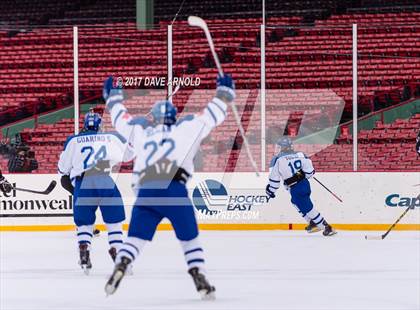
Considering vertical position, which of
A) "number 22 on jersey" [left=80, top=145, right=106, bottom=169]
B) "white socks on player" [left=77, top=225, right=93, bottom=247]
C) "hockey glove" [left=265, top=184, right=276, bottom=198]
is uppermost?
"number 22 on jersey" [left=80, top=145, right=106, bottom=169]

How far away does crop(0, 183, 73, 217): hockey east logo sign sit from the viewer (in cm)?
1409

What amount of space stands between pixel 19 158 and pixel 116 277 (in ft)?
33.6

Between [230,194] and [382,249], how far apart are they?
3.40m

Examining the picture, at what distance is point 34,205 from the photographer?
46.3ft

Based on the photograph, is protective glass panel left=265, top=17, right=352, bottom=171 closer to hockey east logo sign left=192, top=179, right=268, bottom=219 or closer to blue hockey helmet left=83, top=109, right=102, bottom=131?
hockey east logo sign left=192, top=179, right=268, bottom=219

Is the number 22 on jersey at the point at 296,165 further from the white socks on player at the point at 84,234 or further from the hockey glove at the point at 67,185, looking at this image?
the white socks on player at the point at 84,234

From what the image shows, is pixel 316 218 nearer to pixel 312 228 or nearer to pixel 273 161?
pixel 312 228

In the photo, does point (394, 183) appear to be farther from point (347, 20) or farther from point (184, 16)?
point (184, 16)

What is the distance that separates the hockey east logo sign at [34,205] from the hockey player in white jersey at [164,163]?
8.98 metres

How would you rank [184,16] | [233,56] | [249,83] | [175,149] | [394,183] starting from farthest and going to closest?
[184,16] < [233,56] < [249,83] < [394,183] < [175,149]

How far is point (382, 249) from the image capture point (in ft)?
36.7

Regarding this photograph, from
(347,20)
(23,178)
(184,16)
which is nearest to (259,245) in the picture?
(23,178)

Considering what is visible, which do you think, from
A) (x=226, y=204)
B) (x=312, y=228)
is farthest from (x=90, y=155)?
(x=226, y=204)

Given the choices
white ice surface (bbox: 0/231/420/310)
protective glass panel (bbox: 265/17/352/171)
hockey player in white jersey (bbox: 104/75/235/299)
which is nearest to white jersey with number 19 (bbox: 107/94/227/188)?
hockey player in white jersey (bbox: 104/75/235/299)
